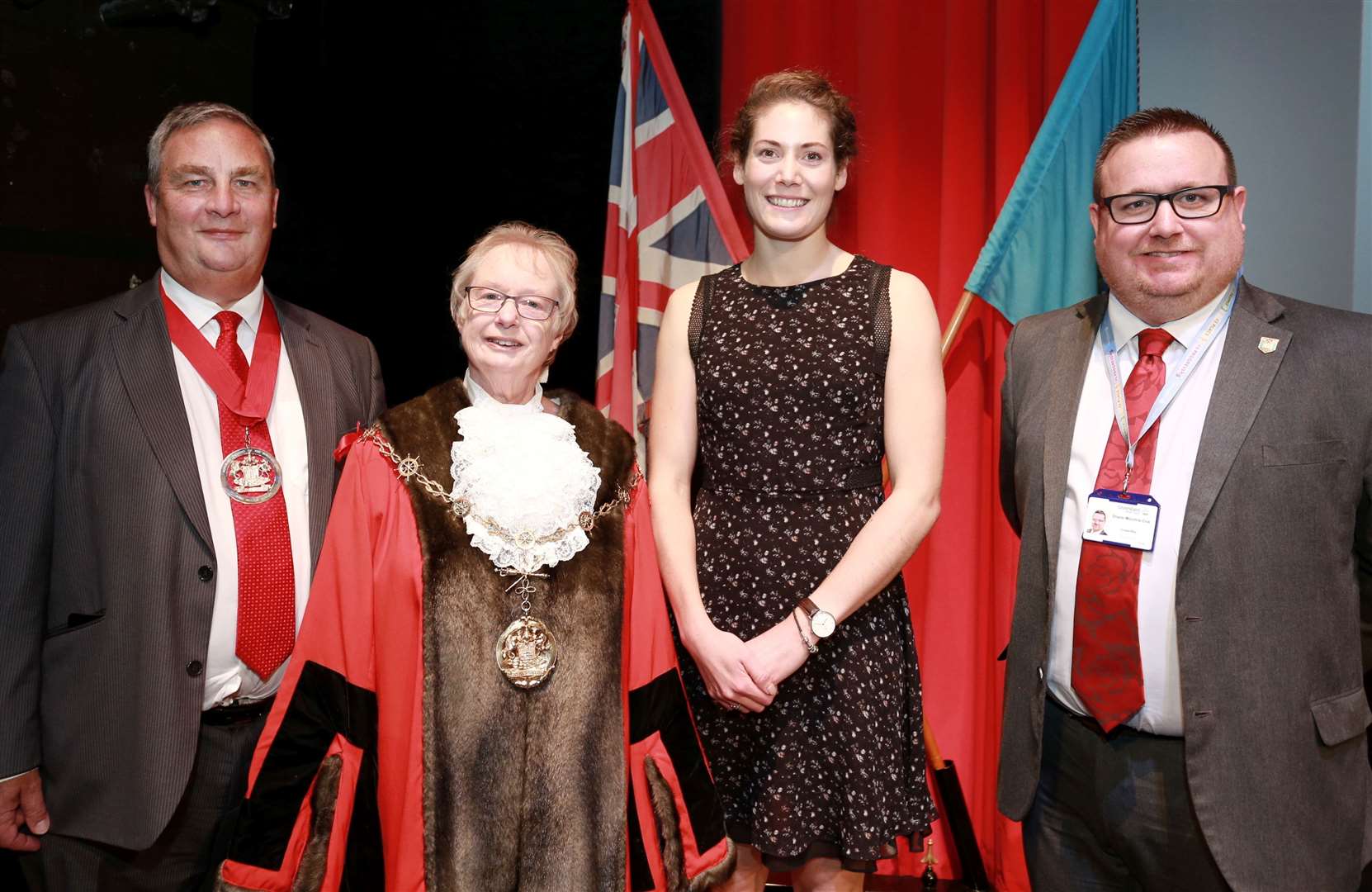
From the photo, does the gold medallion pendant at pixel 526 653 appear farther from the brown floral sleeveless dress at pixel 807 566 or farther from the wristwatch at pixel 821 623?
the wristwatch at pixel 821 623

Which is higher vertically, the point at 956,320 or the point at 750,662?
the point at 956,320

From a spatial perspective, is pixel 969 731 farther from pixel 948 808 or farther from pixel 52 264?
pixel 52 264

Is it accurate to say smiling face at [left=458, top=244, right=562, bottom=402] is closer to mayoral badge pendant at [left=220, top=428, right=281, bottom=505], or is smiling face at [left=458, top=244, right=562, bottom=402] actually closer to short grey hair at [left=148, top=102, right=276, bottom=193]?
mayoral badge pendant at [left=220, top=428, right=281, bottom=505]

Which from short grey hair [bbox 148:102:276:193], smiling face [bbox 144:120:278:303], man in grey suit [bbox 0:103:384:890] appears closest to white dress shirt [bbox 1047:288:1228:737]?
man in grey suit [bbox 0:103:384:890]

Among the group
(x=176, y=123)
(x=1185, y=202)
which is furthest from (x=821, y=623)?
(x=176, y=123)

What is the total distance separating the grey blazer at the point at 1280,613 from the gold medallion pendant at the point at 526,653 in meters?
1.07

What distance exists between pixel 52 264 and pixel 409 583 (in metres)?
1.62

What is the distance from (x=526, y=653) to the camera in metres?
1.85

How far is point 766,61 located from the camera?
3.44 m

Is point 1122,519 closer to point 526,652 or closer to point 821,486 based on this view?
point 821,486

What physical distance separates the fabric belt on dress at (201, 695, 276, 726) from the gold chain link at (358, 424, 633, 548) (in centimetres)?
57

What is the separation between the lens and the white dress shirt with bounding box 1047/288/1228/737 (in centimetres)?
186

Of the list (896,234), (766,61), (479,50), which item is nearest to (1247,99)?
(896,234)

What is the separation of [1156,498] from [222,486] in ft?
5.66
